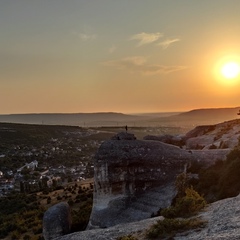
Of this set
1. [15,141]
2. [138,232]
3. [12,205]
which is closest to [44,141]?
[15,141]

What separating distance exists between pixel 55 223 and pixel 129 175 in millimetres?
6035

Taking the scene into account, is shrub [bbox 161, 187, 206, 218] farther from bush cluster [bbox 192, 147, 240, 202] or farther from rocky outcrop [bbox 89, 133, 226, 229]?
rocky outcrop [bbox 89, 133, 226, 229]

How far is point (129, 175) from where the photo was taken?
27.9m

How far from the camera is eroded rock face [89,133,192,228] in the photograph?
27.3m

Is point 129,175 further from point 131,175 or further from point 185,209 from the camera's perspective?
point 185,209

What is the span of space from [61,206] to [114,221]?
426cm

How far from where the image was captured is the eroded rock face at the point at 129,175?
27266mm

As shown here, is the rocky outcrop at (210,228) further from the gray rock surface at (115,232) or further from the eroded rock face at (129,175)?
the eroded rock face at (129,175)

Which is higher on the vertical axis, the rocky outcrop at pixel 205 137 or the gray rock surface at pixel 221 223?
the rocky outcrop at pixel 205 137

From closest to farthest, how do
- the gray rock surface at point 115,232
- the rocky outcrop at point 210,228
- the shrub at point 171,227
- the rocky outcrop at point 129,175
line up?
the rocky outcrop at point 210,228 < the shrub at point 171,227 < the gray rock surface at point 115,232 < the rocky outcrop at point 129,175

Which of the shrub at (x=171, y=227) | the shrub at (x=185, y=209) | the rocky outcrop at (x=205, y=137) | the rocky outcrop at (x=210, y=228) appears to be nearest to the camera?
the rocky outcrop at (x=210, y=228)

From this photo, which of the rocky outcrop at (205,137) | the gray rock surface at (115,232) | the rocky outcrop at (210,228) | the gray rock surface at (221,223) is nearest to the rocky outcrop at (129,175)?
the rocky outcrop at (210,228)

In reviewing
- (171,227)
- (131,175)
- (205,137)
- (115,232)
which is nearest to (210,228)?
(171,227)

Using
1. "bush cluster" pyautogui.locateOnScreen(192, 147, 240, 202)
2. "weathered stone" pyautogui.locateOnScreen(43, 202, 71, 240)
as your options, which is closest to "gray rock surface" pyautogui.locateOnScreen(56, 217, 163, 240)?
"bush cluster" pyautogui.locateOnScreen(192, 147, 240, 202)
